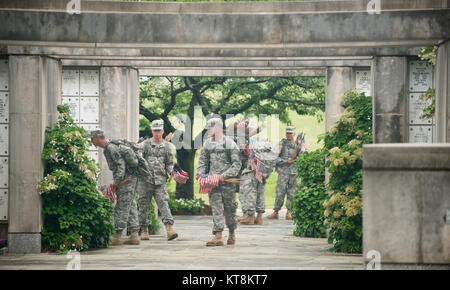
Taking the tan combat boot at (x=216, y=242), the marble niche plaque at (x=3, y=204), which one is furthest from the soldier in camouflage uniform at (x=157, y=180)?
the marble niche plaque at (x=3, y=204)

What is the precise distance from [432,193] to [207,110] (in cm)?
1969

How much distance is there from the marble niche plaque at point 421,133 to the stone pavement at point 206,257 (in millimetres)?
2381

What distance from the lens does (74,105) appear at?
1625 centimetres

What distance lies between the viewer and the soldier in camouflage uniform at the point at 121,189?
1441cm

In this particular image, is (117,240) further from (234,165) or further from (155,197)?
(234,165)

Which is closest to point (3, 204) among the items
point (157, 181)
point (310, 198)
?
point (157, 181)

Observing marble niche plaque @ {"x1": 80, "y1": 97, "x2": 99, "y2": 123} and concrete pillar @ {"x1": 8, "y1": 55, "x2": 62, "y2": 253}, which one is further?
marble niche plaque @ {"x1": 80, "y1": 97, "x2": 99, "y2": 123}

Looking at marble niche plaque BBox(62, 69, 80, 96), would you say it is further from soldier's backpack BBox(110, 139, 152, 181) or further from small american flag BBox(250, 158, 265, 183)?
small american flag BBox(250, 158, 265, 183)

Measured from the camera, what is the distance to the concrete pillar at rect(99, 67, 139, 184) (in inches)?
642

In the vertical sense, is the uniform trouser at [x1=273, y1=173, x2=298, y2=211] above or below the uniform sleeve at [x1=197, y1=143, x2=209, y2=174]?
below

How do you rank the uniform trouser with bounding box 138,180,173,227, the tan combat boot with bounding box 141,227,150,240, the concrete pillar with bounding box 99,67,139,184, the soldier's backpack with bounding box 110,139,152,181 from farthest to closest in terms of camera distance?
the concrete pillar with bounding box 99,67,139,184, the tan combat boot with bounding box 141,227,150,240, the uniform trouser with bounding box 138,180,173,227, the soldier's backpack with bounding box 110,139,152,181

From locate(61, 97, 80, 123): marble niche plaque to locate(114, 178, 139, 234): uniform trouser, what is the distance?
231 centimetres

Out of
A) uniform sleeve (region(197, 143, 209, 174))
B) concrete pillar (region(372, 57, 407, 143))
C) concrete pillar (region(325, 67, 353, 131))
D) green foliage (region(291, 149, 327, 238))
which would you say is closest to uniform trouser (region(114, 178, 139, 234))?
uniform sleeve (region(197, 143, 209, 174))

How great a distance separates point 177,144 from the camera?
2853 centimetres
